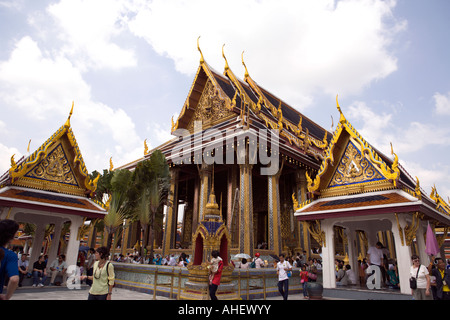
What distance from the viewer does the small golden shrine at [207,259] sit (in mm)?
7445

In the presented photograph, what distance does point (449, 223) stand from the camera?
9.80 m

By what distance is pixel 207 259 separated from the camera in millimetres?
7941

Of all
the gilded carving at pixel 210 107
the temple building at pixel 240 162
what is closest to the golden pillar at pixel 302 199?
the temple building at pixel 240 162

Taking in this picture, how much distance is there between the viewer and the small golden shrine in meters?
7.45

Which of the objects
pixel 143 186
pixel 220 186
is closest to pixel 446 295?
pixel 143 186

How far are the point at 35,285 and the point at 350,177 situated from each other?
32.5ft

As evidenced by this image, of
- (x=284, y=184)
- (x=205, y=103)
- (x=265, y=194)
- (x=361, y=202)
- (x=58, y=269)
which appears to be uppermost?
(x=205, y=103)

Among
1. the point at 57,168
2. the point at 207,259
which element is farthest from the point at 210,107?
the point at 207,259

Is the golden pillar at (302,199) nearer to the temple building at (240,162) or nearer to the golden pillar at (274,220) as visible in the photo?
the temple building at (240,162)

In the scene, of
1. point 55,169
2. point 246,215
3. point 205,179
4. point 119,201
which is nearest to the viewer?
point 55,169

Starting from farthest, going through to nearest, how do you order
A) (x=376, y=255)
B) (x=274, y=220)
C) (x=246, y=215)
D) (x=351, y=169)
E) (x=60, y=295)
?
(x=274, y=220) → (x=246, y=215) → (x=351, y=169) → (x=376, y=255) → (x=60, y=295)

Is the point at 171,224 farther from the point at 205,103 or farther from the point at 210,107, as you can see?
the point at 205,103

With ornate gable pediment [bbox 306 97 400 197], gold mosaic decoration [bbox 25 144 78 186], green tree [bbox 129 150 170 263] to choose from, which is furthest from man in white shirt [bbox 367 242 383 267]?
gold mosaic decoration [bbox 25 144 78 186]
